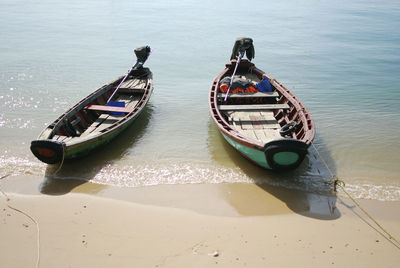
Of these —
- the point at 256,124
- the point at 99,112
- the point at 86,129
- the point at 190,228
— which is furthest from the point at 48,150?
the point at 256,124

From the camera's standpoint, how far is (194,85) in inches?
576

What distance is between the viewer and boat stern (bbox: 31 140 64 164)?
7008 millimetres

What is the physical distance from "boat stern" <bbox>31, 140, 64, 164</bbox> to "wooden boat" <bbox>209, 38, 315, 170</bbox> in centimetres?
403

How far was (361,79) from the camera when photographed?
609 inches

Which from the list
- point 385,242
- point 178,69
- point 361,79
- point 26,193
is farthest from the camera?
point 178,69

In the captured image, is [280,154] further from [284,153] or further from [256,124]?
[256,124]

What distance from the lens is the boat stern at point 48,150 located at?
7.01 metres

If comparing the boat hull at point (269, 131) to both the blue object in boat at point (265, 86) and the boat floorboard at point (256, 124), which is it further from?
the blue object in boat at point (265, 86)

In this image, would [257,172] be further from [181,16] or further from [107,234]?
[181,16]

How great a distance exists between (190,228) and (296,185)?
9.92 ft

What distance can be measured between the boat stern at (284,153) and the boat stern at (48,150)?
15.8 feet

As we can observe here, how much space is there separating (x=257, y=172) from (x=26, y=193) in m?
5.67

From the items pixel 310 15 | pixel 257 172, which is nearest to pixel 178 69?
pixel 257 172

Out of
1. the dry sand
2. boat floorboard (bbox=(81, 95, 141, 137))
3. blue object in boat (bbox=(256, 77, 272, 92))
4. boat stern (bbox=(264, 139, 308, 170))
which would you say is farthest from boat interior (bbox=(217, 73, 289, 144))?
boat floorboard (bbox=(81, 95, 141, 137))
